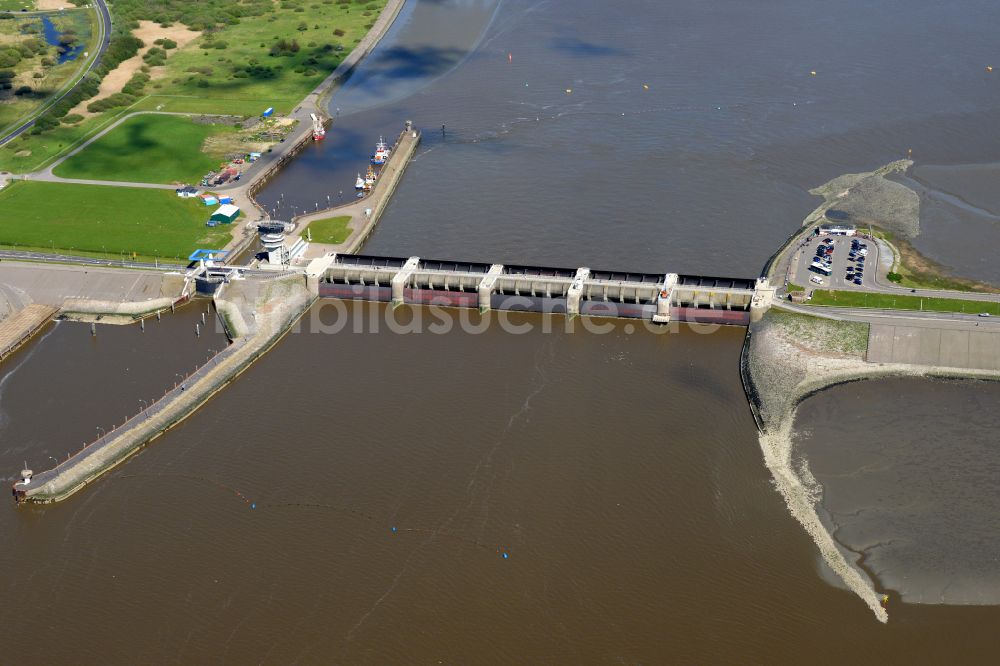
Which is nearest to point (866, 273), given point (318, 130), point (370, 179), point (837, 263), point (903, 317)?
point (837, 263)

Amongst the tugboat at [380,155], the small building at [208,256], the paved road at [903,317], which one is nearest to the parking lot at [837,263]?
the paved road at [903,317]

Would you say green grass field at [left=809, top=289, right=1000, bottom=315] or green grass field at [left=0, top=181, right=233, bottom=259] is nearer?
green grass field at [left=809, top=289, right=1000, bottom=315]

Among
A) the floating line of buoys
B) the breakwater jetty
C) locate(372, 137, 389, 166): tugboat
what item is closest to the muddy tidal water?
the floating line of buoys

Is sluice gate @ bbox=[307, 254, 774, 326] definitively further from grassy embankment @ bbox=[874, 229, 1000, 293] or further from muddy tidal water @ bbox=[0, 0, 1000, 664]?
grassy embankment @ bbox=[874, 229, 1000, 293]

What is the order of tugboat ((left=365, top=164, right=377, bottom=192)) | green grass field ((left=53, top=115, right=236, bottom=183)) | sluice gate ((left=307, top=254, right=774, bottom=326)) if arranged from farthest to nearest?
green grass field ((left=53, top=115, right=236, bottom=183))
tugboat ((left=365, top=164, right=377, bottom=192))
sluice gate ((left=307, top=254, right=774, bottom=326))

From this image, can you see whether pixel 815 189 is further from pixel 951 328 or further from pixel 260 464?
pixel 260 464

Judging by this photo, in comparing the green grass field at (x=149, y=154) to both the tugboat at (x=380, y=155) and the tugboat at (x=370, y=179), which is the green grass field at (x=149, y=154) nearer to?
the tugboat at (x=370, y=179)
